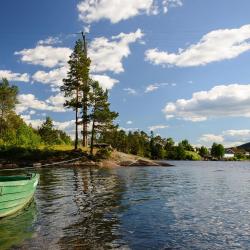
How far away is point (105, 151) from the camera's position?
7444 cm

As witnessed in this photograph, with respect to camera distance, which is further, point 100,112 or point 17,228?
point 100,112

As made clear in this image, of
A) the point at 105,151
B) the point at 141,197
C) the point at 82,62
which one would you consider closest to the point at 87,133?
the point at 105,151

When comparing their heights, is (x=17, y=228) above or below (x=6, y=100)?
below

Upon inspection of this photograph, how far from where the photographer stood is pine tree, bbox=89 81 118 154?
75438mm

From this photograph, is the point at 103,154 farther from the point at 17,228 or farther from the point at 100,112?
the point at 17,228

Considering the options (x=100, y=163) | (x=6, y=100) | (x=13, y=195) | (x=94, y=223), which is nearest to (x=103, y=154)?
(x=100, y=163)

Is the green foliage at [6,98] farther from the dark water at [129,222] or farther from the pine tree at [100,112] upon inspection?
the dark water at [129,222]

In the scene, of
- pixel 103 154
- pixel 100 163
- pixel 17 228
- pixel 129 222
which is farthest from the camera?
pixel 103 154

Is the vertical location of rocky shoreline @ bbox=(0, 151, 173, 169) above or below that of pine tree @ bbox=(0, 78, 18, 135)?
below

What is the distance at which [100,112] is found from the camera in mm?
75125

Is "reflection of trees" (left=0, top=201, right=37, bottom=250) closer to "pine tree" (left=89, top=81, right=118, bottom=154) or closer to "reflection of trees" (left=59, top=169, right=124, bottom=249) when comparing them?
"reflection of trees" (left=59, top=169, right=124, bottom=249)

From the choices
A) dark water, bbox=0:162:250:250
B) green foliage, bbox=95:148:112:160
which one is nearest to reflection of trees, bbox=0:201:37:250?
dark water, bbox=0:162:250:250

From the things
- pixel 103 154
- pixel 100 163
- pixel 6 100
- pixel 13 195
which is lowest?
pixel 13 195

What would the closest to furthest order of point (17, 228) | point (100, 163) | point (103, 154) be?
point (17, 228), point (100, 163), point (103, 154)
